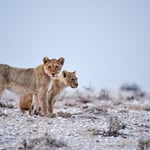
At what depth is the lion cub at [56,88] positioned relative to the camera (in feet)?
49.5

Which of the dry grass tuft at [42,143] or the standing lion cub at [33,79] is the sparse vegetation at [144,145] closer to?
the dry grass tuft at [42,143]

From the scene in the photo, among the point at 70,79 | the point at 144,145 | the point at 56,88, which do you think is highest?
the point at 70,79

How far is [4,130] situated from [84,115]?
3835 mm

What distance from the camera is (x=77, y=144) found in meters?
10.4

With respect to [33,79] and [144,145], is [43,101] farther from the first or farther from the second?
[144,145]

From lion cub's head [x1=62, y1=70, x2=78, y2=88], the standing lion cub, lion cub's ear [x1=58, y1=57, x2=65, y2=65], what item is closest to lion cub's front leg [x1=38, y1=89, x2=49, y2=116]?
the standing lion cub

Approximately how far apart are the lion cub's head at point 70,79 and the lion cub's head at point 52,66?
4.68 ft

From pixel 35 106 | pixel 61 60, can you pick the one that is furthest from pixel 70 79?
pixel 35 106

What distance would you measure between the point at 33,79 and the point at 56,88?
1.29 metres

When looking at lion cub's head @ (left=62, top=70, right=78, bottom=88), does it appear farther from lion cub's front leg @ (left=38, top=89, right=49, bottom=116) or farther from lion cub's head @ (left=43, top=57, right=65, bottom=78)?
lion cub's front leg @ (left=38, top=89, right=49, bottom=116)

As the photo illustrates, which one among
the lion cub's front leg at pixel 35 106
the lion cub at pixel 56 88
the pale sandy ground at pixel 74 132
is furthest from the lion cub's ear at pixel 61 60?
the pale sandy ground at pixel 74 132

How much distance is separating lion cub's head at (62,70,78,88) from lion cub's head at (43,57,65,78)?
1.43 metres

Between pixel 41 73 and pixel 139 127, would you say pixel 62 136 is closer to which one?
pixel 139 127

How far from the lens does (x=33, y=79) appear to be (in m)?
14.7
